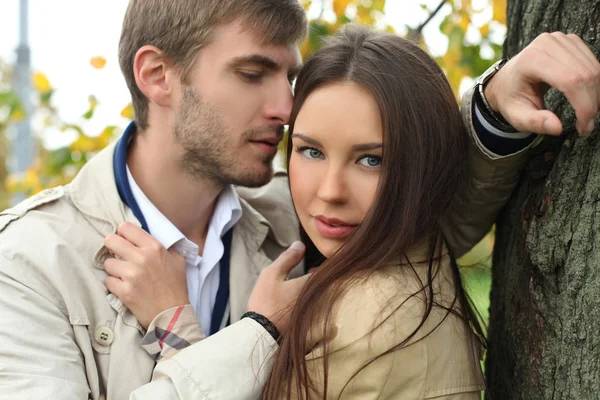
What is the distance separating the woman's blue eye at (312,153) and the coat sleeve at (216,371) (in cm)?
60

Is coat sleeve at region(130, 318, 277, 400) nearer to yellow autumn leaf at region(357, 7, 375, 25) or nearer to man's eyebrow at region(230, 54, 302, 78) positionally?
man's eyebrow at region(230, 54, 302, 78)

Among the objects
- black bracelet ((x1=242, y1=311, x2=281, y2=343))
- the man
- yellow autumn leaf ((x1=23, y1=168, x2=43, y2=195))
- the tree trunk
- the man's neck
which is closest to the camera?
the tree trunk

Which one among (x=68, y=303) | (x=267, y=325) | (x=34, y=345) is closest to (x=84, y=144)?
(x=68, y=303)

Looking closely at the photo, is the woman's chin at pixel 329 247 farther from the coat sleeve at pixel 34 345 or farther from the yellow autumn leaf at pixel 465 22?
the yellow autumn leaf at pixel 465 22

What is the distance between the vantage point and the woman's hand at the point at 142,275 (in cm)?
254

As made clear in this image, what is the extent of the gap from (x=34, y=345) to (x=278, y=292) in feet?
2.69

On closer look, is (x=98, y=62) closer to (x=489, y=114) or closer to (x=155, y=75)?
(x=155, y=75)

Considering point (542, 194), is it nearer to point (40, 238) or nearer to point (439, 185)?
point (439, 185)

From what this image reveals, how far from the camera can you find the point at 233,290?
113 inches

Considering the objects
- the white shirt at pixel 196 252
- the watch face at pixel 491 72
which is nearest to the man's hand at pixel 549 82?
the watch face at pixel 491 72

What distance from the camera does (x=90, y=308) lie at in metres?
2.52

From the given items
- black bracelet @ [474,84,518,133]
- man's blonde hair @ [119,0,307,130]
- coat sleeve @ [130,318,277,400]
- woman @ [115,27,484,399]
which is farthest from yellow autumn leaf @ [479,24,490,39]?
coat sleeve @ [130,318,277,400]

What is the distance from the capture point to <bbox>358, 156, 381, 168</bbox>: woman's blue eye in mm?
2172

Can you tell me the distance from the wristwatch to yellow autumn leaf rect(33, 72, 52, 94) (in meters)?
2.80
